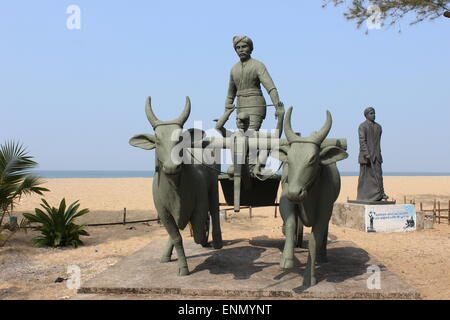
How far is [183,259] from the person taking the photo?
5.07 meters

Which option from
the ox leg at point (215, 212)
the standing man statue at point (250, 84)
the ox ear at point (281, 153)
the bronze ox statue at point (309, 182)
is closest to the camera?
the bronze ox statue at point (309, 182)

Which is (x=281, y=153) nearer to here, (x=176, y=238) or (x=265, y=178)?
(x=265, y=178)

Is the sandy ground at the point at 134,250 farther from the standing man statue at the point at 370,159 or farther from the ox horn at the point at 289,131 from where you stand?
the ox horn at the point at 289,131

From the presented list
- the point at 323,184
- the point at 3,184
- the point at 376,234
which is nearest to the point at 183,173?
the point at 323,184

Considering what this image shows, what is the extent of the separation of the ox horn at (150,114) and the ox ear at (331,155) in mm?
1937

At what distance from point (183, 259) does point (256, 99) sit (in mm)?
2941

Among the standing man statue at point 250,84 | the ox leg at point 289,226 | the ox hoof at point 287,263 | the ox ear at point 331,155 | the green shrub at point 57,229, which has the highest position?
the standing man statue at point 250,84

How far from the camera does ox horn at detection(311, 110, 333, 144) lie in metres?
4.02

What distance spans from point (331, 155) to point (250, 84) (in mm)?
→ 2646

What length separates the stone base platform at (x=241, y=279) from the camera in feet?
14.4

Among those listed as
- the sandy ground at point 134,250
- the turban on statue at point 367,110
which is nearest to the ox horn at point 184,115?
the sandy ground at point 134,250

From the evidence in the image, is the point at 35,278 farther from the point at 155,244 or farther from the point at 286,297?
the point at 286,297

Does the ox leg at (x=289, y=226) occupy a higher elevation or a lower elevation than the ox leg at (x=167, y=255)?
higher
